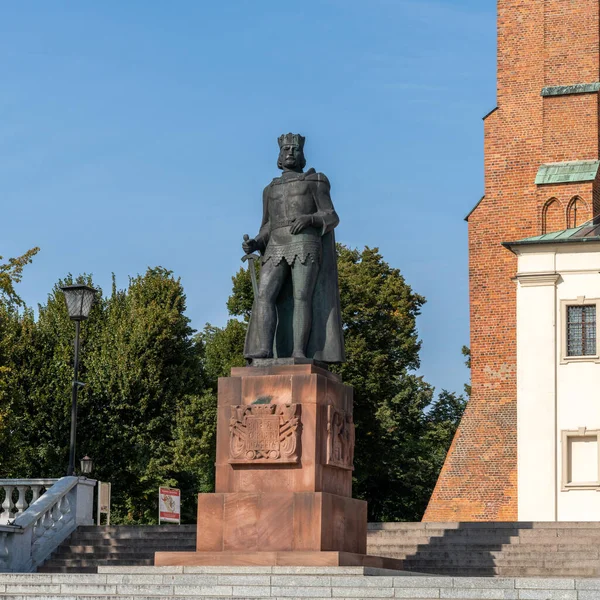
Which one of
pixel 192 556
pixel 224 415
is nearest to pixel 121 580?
pixel 192 556

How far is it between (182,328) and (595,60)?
16178 mm

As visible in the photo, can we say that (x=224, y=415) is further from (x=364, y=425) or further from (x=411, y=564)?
(x=364, y=425)

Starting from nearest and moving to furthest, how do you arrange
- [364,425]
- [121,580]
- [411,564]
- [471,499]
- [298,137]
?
1. [121,580]
2. [298,137]
3. [411,564]
4. [471,499]
5. [364,425]

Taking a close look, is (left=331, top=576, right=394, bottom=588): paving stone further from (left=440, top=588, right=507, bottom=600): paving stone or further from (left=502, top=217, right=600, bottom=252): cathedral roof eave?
(left=502, top=217, right=600, bottom=252): cathedral roof eave

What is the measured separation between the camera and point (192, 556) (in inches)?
641

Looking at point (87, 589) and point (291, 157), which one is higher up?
point (291, 157)

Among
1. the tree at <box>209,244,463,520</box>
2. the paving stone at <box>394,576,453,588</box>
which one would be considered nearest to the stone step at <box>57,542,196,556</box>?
the paving stone at <box>394,576,453,588</box>

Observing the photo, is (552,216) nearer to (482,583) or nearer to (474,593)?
(482,583)

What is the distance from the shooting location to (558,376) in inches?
1400

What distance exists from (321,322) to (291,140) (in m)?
2.26

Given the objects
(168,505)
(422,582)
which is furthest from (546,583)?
(168,505)

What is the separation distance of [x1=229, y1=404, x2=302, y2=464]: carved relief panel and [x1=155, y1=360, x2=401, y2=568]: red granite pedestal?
0.01 metres

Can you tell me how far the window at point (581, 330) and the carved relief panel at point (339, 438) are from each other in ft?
63.3

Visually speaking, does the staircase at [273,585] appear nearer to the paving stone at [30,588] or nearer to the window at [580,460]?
the paving stone at [30,588]
